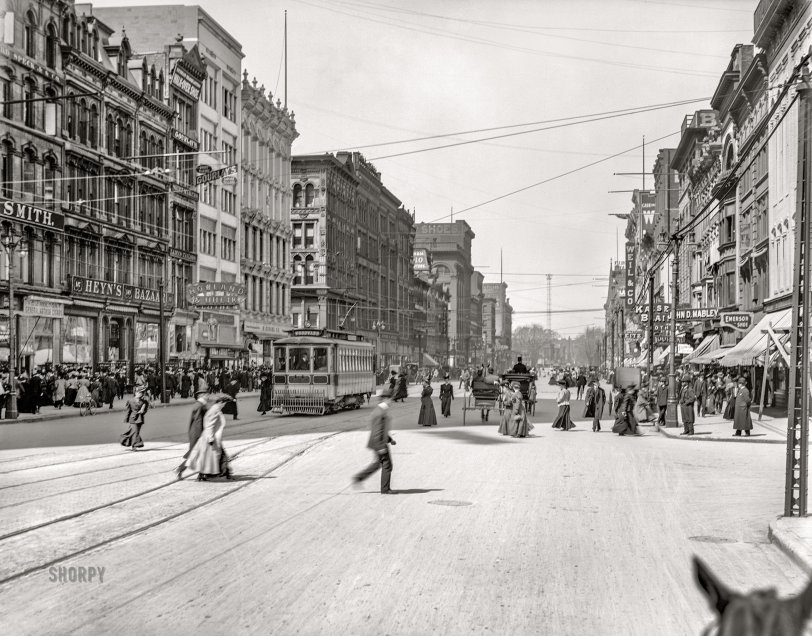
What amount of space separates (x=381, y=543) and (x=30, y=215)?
36.3 m

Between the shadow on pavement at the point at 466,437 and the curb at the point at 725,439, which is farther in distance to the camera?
the curb at the point at 725,439

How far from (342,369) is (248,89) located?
4232cm

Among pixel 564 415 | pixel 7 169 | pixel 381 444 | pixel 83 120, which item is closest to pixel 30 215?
pixel 7 169

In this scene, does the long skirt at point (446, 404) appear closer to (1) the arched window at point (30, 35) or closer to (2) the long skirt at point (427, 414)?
(2) the long skirt at point (427, 414)

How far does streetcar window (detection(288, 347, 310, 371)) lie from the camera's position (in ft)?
124

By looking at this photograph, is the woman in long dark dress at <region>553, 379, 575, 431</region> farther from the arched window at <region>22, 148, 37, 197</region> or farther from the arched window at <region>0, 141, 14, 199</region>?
the arched window at <region>22, 148, 37, 197</region>

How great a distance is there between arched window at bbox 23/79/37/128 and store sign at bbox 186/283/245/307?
1536cm

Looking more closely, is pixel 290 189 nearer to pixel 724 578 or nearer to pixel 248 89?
pixel 248 89

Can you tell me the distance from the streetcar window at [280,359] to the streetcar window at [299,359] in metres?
0.24

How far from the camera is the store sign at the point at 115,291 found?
4794 centimetres

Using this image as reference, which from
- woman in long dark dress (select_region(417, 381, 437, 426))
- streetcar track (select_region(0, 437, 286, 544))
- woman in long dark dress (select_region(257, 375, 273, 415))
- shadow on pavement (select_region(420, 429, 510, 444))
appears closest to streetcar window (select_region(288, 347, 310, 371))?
woman in long dark dress (select_region(257, 375, 273, 415))

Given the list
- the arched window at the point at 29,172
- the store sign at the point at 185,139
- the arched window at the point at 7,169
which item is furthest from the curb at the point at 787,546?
the store sign at the point at 185,139

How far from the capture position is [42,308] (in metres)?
43.0

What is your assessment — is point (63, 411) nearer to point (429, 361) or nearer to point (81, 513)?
point (81, 513)
